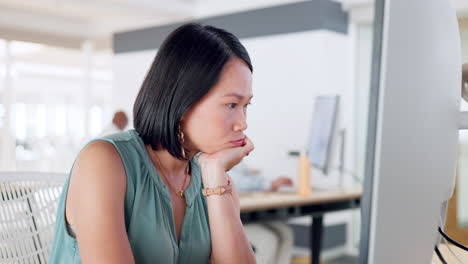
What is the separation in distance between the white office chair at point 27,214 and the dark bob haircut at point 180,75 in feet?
0.91

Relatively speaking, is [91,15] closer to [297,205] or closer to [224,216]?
[297,205]

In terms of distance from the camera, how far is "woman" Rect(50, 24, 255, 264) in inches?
41.4

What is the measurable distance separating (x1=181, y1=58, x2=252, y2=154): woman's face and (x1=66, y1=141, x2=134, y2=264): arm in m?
0.15

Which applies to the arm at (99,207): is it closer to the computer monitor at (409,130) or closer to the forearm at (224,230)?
the forearm at (224,230)

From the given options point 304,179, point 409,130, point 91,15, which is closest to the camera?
point 409,130

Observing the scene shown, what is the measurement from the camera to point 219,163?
1259mm

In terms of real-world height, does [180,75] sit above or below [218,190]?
above

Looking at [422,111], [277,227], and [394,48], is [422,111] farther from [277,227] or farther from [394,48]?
[277,227]

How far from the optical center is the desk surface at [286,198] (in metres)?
3.09

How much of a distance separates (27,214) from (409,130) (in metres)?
0.90

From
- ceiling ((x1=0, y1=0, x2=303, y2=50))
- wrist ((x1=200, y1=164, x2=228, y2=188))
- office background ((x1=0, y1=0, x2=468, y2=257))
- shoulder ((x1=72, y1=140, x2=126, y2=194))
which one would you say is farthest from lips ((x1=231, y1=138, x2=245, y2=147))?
ceiling ((x1=0, y1=0, x2=303, y2=50))

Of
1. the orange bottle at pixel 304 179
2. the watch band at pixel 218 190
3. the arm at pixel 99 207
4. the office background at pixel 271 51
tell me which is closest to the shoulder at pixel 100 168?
the arm at pixel 99 207

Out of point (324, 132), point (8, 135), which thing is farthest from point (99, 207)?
point (8, 135)

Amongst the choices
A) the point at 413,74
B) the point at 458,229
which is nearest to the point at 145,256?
the point at 458,229
